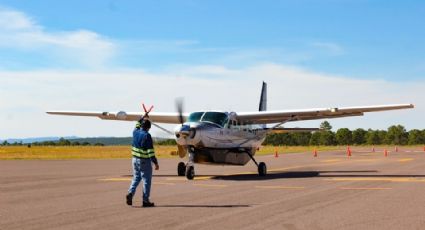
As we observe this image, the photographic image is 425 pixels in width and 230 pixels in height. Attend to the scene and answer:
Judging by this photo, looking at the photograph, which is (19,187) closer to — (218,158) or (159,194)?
(159,194)

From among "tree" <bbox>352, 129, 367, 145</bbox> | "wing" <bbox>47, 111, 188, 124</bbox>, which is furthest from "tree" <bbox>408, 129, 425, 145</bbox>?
"wing" <bbox>47, 111, 188, 124</bbox>

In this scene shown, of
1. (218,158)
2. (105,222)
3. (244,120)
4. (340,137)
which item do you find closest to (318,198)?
(105,222)

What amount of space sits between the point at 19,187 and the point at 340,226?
10.7m

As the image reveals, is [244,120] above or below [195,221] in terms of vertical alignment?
above

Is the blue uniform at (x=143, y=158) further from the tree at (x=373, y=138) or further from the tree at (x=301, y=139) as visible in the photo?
the tree at (x=301, y=139)

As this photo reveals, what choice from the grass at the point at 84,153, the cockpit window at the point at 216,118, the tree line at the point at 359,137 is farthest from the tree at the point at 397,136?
the cockpit window at the point at 216,118

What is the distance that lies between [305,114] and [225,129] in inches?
176

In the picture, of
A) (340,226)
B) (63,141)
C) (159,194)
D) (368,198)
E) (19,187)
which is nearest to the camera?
(340,226)

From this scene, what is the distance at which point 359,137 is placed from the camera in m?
135

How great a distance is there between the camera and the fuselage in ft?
61.5

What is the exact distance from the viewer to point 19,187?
51.3 ft

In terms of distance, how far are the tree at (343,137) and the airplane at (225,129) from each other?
112m

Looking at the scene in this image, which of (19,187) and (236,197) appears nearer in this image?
(236,197)

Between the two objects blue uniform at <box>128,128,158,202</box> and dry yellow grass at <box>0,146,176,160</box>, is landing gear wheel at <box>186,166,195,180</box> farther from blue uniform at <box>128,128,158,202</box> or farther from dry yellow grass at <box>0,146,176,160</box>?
dry yellow grass at <box>0,146,176,160</box>
